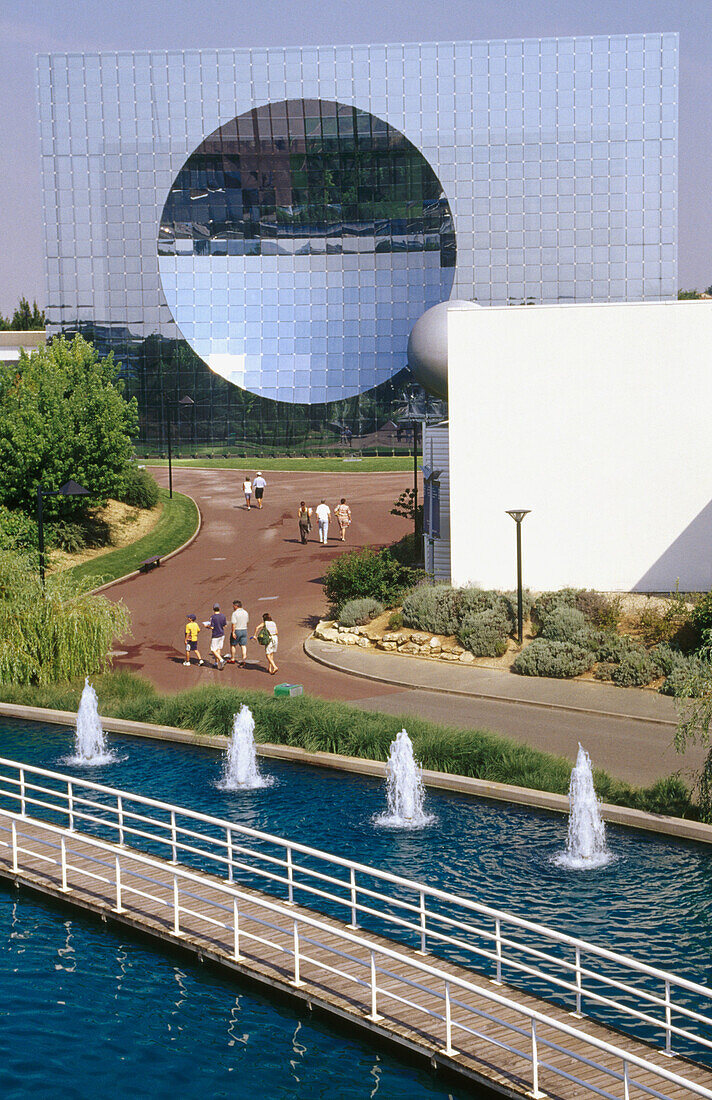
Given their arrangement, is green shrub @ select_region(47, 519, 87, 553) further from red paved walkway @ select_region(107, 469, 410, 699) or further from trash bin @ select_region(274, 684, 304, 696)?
trash bin @ select_region(274, 684, 304, 696)

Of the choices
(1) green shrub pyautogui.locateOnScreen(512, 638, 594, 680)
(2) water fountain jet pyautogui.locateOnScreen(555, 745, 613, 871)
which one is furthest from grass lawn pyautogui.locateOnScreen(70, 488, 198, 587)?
(2) water fountain jet pyautogui.locateOnScreen(555, 745, 613, 871)

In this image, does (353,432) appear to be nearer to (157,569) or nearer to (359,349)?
(359,349)

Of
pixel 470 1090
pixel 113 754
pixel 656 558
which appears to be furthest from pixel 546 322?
pixel 470 1090

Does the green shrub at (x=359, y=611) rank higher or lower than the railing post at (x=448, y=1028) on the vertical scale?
higher

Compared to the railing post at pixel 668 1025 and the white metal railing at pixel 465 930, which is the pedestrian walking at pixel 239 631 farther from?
the railing post at pixel 668 1025

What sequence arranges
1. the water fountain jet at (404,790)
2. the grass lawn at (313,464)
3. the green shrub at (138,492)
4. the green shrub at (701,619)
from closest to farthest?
the water fountain jet at (404,790) → the green shrub at (701,619) → the green shrub at (138,492) → the grass lawn at (313,464)

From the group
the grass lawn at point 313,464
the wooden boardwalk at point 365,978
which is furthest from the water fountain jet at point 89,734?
the grass lawn at point 313,464

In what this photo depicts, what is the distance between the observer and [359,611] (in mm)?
29812

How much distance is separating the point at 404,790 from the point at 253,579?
19.0 meters

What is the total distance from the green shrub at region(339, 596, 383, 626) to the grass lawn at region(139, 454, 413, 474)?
105 ft

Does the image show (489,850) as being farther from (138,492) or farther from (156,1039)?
(138,492)

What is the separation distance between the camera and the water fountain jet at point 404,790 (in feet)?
56.2

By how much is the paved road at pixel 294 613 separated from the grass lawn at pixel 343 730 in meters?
1.02

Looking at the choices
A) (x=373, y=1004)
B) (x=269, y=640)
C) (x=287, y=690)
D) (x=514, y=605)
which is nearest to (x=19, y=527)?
(x=269, y=640)
